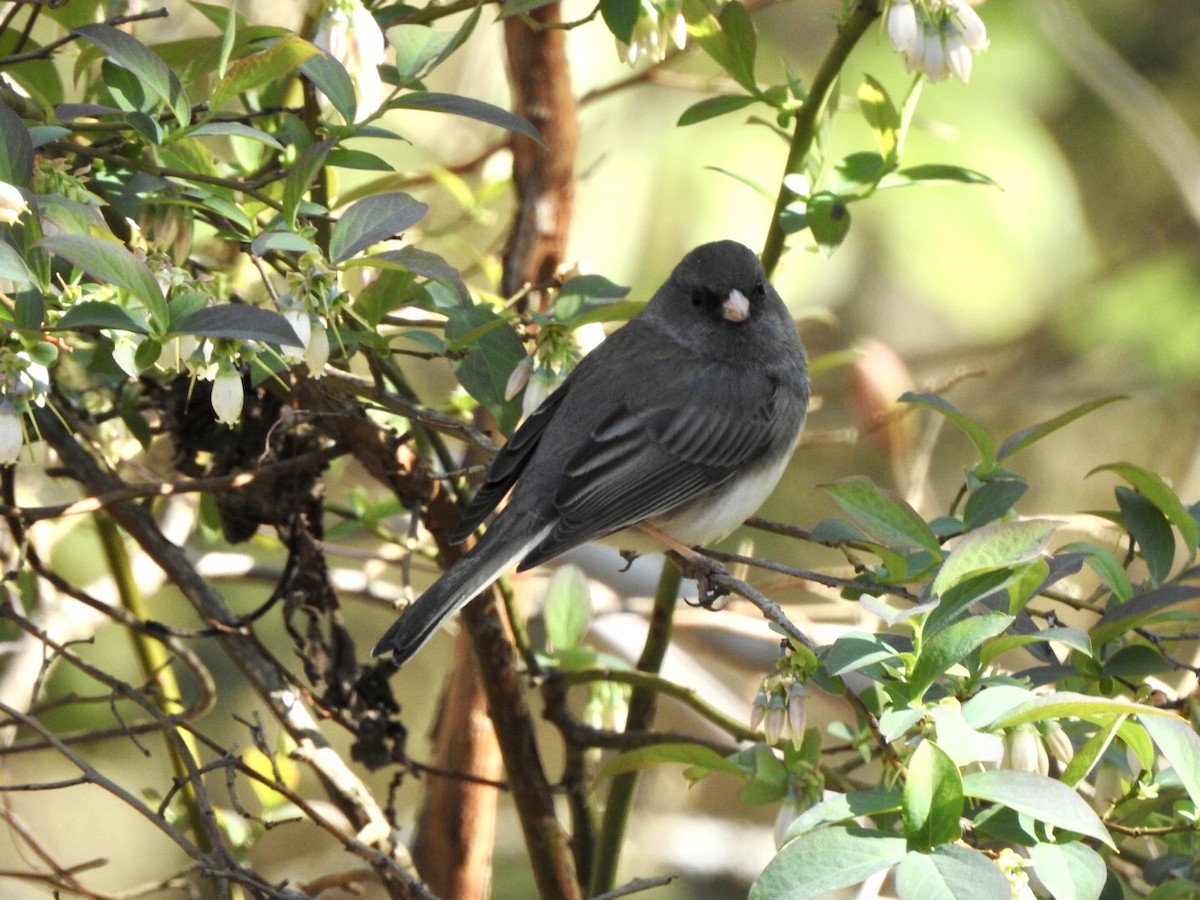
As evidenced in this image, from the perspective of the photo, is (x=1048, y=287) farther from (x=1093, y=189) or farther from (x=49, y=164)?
(x=49, y=164)

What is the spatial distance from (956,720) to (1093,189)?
163 inches

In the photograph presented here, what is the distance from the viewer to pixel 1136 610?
1435 mm

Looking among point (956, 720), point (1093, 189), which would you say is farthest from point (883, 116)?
point (1093, 189)

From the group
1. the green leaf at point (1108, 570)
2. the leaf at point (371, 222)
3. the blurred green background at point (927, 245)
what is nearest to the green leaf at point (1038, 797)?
the green leaf at point (1108, 570)

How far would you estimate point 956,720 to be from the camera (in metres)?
1.10

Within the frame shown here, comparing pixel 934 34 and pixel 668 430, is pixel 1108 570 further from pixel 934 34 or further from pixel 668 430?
pixel 668 430

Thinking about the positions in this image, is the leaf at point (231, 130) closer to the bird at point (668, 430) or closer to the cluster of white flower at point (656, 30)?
the cluster of white flower at point (656, 30)

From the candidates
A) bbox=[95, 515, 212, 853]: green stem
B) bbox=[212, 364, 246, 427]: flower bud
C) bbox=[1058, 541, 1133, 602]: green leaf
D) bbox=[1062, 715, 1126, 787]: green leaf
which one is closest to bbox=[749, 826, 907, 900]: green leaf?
bbox=[1062, 715, 1126, 787]: green leaf

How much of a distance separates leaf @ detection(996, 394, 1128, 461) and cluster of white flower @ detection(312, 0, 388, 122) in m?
0.90

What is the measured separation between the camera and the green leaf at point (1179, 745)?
1155mm

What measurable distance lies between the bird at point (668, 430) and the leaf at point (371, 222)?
663 millimetres

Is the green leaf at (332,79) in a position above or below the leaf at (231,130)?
above

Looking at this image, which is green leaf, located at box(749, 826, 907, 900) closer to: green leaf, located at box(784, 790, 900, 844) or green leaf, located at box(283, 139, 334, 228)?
green leaf, located at box(784, 790, 900, 844)

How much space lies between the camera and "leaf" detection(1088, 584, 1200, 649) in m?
1.42
